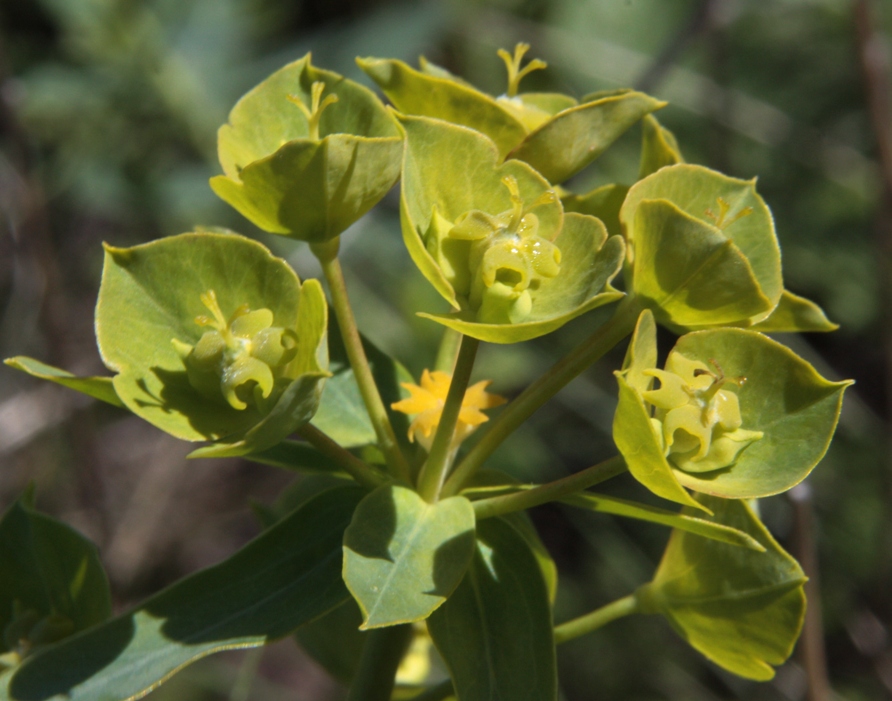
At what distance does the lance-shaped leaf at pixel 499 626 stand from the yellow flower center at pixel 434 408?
0.54 ft

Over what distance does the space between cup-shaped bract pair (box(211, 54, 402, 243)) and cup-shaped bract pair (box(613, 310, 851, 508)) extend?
458 mm

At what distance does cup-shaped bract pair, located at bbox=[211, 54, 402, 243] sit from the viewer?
1.24 meters

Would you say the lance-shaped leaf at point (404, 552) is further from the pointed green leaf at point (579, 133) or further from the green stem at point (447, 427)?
the pointed green leaf at point (579, 133)

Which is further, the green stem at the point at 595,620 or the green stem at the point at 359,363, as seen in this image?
the green stem at the point at 595,620

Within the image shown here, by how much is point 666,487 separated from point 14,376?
419 cm

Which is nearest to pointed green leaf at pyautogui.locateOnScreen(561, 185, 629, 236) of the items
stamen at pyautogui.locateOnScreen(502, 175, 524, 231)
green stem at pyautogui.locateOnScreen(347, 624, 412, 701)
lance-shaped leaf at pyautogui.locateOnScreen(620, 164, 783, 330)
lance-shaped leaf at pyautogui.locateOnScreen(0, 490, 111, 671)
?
lance-shaped leaf at pyautogui.locateOnScreen(620, 164, 783, 330)

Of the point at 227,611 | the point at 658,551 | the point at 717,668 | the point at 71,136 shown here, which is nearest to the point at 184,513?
the point at 71,136

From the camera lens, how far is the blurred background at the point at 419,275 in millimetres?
3818

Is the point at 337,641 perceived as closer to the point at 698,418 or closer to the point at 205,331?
the point at 205,331

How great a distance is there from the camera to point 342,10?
203 inches

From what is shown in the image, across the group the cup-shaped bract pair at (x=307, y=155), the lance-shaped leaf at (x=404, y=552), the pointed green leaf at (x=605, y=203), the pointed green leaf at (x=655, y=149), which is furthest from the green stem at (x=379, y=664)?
the pointed green leaf at (x=655, y=149)

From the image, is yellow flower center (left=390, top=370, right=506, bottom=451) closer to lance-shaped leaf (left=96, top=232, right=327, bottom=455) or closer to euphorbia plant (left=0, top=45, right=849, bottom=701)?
euphorbia plant (left=0, top=45, right=849, bottom=701)

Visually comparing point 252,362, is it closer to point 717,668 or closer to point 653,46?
point 717,668

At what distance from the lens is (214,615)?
136 centimetres
